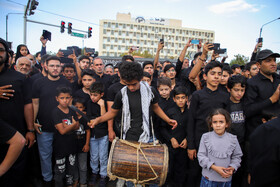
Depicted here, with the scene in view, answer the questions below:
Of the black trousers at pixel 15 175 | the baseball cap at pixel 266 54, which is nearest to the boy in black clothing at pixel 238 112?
the baseball cap at pixel 266 54

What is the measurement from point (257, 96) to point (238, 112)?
388 mm

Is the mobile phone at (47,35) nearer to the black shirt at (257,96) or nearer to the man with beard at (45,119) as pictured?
the man with beard at (45,119)

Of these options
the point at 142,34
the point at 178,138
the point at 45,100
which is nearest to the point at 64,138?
the point at 45,100

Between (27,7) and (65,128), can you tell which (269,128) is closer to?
(65,128)

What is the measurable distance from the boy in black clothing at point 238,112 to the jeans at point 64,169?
287 centimetres

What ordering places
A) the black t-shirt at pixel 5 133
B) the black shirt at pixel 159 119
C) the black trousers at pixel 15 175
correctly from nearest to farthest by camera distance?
the black t-shirt at pixel 5 133, the black trousers at pixel 15 175, the black shirt at pixel 159 119

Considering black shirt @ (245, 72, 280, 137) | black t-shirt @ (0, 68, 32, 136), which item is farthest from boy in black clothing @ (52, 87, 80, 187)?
black shirt @ (245, 72, 280, 137)

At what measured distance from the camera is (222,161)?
256cm

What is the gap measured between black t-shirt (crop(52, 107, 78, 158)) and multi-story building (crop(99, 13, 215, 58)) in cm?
8158

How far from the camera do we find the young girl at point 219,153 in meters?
2.54

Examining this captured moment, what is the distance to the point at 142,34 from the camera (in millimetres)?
90875

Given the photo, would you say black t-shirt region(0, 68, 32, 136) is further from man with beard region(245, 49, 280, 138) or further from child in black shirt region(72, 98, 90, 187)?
man with beard region(245, 49, 280, 138)

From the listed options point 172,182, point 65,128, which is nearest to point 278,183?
point 172,182

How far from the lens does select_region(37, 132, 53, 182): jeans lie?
355 centimetres
